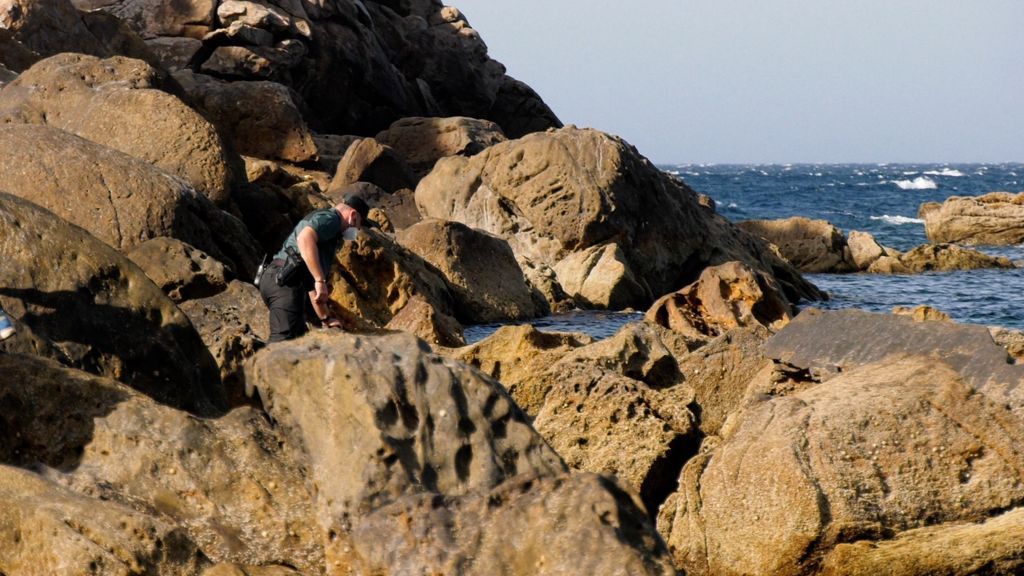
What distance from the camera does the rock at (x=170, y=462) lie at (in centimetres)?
613

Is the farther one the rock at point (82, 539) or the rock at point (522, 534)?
the rock at point (82, 539)

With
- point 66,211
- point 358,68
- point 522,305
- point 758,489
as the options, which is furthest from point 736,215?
point 758,489

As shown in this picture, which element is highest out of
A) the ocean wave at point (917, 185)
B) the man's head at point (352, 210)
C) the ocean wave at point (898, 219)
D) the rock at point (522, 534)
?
the man's head at point (352, 210)

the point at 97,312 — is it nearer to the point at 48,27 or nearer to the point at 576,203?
the point at 576,203

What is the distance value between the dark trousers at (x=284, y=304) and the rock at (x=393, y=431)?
4.27 m

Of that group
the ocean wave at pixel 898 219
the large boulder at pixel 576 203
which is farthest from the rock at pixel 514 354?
the ocean wave at pixel 898 219

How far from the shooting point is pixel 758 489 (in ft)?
25.0

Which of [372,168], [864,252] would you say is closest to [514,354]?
[372,168]

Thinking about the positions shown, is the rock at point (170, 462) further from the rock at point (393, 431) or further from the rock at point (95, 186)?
the rock at point (95, 186)

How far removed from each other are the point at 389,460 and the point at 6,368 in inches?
78.6

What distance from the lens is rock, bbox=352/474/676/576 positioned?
536cm

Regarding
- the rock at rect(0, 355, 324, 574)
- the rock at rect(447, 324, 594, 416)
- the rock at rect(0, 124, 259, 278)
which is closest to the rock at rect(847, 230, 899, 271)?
the rock at rect(447, 324, 594, 416)

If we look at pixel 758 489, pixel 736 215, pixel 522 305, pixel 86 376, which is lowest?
pixel 736 215

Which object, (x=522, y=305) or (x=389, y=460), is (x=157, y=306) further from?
(x=522, y=305)
